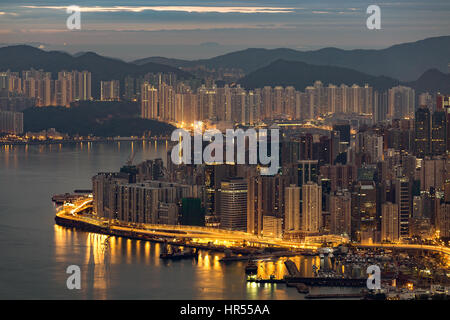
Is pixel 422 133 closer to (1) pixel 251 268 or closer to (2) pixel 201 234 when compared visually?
(2) pixel 201 234

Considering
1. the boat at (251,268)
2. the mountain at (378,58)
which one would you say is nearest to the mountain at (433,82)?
the mountain at (378,58)

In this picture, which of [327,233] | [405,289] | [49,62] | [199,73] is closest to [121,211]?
[327,233]

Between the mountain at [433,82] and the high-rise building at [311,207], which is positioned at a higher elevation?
the mountain at [433,82]

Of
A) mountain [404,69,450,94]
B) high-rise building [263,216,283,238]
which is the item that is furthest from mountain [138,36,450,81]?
high-rise building [263,216,283,238]

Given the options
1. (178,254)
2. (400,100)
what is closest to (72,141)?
(400,100)

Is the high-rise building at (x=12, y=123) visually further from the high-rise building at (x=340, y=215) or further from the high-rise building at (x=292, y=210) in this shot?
the high-rise building at (x=340, y=215)

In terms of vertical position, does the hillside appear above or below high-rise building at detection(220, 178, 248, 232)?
above

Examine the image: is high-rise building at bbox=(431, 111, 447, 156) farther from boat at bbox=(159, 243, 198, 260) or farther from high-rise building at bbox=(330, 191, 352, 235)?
boat at bbox=(159, 243, 198, 260)
